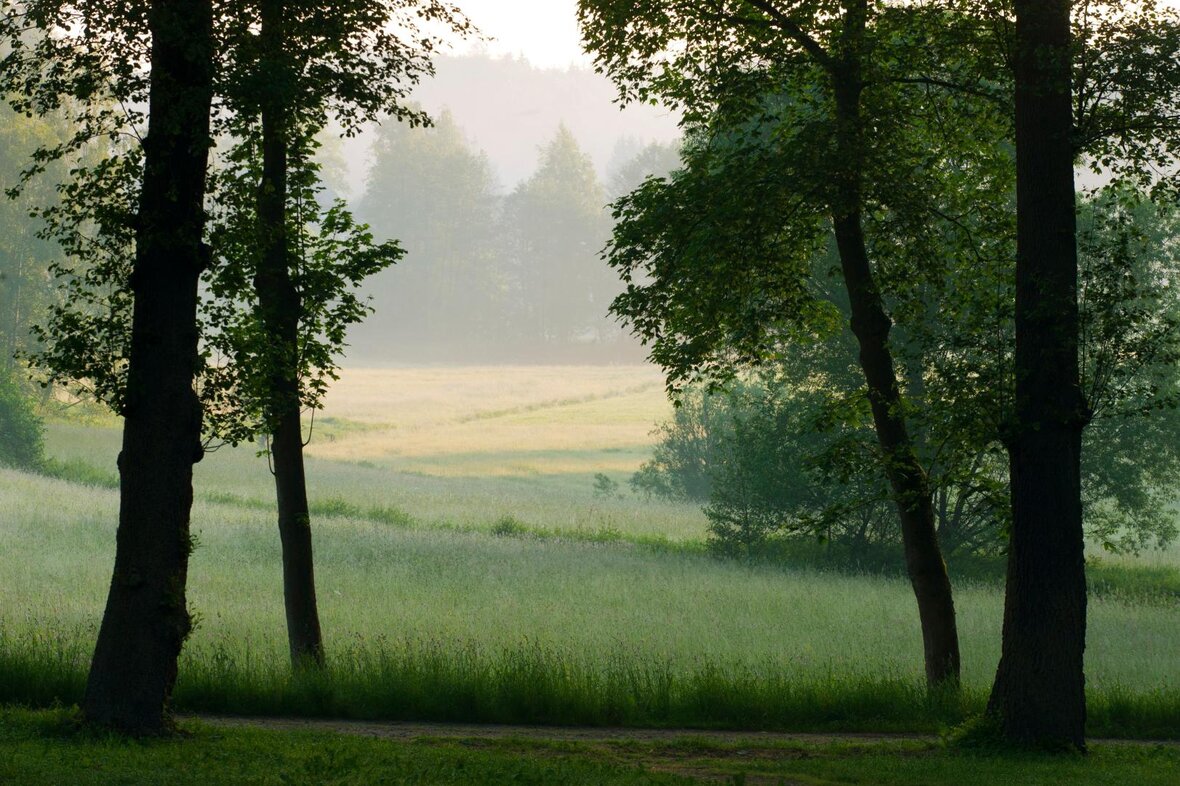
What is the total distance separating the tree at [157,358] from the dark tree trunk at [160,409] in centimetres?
1

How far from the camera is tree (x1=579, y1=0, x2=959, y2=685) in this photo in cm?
1516

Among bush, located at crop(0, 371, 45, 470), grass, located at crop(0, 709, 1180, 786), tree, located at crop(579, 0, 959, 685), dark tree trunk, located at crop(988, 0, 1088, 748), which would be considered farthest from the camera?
bush, located at crop(0, 371, 45, 470)

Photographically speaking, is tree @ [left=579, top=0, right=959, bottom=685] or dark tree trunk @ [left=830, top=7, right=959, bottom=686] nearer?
tree @ [left=579, top=0, right=959, bottom=685]

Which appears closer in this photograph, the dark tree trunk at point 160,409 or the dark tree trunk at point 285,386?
the dark tree trunk at point 160,409

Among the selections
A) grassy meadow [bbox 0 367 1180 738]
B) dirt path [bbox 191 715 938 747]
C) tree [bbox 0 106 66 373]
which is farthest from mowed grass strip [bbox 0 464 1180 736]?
tree [bbox 0 106 66 373]

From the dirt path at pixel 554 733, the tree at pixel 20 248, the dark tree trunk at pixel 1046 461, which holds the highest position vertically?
the tree at pixel 20 248

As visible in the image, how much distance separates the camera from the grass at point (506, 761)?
923cm

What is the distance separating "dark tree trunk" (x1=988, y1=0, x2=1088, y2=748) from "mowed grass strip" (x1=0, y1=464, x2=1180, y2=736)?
7.11ft

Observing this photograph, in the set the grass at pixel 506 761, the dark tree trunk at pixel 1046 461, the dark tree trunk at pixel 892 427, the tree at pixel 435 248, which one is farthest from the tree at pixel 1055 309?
the tree at pixel 435 248

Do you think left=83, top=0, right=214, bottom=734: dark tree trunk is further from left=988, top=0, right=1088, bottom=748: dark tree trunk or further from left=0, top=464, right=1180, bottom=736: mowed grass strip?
left=988, top=0, right=1088, bottom=748: dark tree trunk

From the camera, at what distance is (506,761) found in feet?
33.9

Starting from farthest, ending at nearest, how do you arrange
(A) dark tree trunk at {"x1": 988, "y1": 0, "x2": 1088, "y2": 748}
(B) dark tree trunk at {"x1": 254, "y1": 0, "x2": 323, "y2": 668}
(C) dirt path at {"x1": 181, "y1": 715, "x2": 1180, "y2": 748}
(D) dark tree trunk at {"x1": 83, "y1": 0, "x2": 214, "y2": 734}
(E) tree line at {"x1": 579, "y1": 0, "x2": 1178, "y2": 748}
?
(B) dark tree trunk at {"x1": 254, "y1": 0, "x2": 323, "y2": 668}, (C) dirt path at {"x1": 181, "y1": 715, "x2": 1180, "y2": 748}, (E) tree line at {"x1": 579, "y1": 0, "x2": 1178, "y2": 748}, (A) dark tree trunk at {"x1": 988, "y1": 0, "x2": 1088, "y2": 748}, (D) dark tree trunk at {"x1": 83, "y1": 0, "x2": 214, "y2": 734}

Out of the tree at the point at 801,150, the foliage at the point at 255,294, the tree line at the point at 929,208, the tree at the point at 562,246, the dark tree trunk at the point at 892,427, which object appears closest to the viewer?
the tree line at the point at 929,208

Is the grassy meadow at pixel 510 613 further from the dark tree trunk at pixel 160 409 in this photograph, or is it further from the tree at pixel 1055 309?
the dark tree trunk at pixel 160 409
